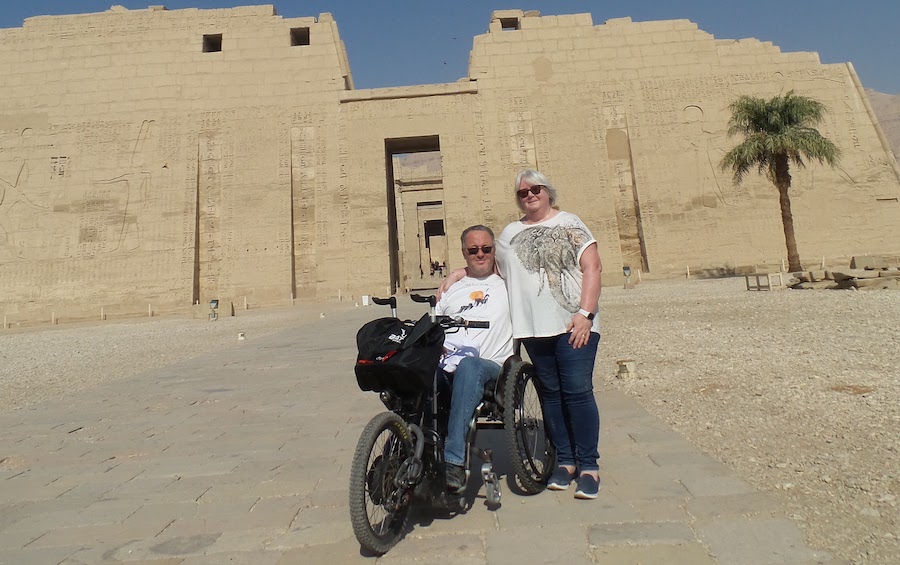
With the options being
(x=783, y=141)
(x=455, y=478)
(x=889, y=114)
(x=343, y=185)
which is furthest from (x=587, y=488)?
(x=889, y=114)

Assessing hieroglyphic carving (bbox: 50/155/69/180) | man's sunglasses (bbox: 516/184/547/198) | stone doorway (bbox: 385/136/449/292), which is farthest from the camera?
stone doorway (bbox: 385/136/449/292)

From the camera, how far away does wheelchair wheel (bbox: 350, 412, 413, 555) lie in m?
1.84

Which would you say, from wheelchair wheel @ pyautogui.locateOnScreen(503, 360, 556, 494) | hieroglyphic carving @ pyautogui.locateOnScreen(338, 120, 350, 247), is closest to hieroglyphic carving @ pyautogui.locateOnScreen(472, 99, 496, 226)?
hieroglyphic carving @ pyautogui.locateOnScreen(338, 120, 350, 247)

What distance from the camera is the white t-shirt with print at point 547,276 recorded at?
7.50ft

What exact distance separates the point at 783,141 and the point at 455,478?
623 inches

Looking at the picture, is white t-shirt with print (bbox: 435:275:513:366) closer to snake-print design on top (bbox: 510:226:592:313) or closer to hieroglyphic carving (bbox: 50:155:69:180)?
snake-print design on top (bbox: 510:226:592:313)

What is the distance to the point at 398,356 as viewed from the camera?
1.99 m

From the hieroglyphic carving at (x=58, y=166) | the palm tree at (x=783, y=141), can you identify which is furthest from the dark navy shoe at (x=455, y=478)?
the hieroglyphic carving at (x=58, y=166)

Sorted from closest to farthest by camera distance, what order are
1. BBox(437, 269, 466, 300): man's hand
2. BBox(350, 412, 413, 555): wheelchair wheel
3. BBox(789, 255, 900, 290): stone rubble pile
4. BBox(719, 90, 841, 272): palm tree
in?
BBox(350, 412, 413, 555): wheelchair wheel, BBox(437, 269, 466, 300): man's hand, BBox(789, 255, 900, 290): stone rubble pile, BBox(719, 90, 841, 272): palm tree

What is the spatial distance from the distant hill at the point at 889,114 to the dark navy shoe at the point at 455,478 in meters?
65.1

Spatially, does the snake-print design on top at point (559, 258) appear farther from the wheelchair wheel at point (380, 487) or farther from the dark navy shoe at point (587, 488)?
the wheelchair wheel at point (380, 487)

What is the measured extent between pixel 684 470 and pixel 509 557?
1077mm

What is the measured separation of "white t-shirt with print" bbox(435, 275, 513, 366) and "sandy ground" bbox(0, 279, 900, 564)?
3.89 feet

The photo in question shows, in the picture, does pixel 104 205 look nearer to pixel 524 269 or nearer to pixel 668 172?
pixel 668 172
